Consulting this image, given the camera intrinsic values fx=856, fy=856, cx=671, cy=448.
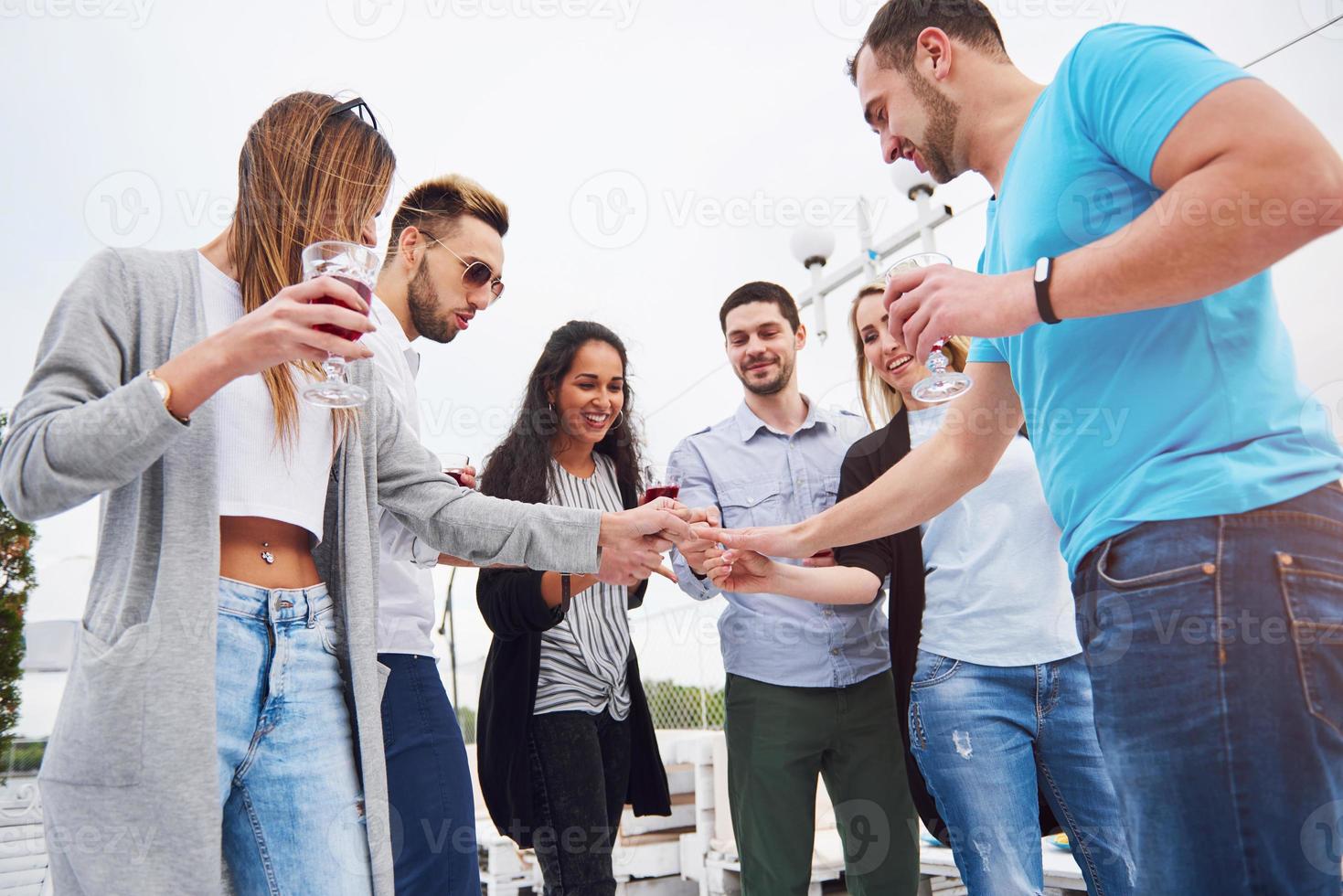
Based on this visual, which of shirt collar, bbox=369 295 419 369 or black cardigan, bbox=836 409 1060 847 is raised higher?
shirt collar, bbox=369 295 419 369

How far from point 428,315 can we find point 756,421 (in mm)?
1316

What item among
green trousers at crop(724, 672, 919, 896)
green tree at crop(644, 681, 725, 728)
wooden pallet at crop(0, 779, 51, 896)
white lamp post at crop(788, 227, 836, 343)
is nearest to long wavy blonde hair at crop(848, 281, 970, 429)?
green trousers at crop(724, 672, 919, 896)

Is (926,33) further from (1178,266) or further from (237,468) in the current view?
(237,468)

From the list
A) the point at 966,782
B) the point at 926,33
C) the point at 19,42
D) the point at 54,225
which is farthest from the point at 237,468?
the point at 19,42

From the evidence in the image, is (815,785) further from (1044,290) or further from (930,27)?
(930,27)

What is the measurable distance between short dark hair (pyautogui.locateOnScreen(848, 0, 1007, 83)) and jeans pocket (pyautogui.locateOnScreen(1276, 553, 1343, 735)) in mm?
1297

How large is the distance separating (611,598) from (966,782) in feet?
4.03

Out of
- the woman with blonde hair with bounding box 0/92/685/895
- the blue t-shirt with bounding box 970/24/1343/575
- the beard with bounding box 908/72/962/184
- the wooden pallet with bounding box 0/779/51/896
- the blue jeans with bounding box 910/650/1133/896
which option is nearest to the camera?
the blue t-shirt with bounding box 970/24/1343/575

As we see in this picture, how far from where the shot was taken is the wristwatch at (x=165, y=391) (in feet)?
3.93

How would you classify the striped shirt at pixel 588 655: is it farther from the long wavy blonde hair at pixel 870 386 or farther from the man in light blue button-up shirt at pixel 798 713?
the long wavy blonde hair at pixel 870 386

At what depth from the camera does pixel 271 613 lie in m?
1.40

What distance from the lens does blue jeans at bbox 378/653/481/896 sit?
185cm

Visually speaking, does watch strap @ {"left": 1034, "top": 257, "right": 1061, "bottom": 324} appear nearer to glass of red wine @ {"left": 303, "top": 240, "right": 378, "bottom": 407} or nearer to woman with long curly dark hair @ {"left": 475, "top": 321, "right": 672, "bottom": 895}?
glass of red wine @ {"left": 303, "top": 240, "right": 378, "bottom": 407}

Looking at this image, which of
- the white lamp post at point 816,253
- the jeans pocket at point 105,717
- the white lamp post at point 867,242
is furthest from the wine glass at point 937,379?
the white lamp post at point 816,253
